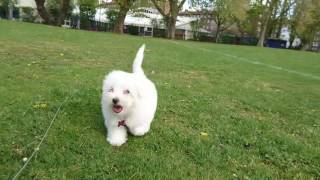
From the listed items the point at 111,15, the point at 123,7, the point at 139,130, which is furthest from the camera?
the point at 111,15

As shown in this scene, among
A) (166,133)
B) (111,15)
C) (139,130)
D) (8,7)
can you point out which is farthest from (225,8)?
(139,130)

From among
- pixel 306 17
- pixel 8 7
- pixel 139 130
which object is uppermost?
pixel 306 17

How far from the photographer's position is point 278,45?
214 feet

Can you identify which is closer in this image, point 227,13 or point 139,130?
point 139,130

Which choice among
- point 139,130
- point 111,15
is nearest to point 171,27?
point 111,15

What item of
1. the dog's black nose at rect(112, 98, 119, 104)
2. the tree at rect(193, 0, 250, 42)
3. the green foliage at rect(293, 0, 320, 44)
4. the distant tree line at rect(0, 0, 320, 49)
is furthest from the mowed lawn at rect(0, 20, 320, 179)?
the green foliage at rect(293, 0, 320, 44)

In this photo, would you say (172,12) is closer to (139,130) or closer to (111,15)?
(111,15)

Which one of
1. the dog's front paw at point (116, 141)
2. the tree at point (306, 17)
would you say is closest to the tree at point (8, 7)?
the tree at point (306, 17)

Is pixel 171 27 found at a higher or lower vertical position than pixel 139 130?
lower

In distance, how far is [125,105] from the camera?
14.8 ft

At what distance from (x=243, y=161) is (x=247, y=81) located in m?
6.91

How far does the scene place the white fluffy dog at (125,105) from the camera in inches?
176

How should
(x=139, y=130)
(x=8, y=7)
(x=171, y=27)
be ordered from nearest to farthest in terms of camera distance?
(x=139, y=130) < (x=171, y=27) < (x=8, y=7)

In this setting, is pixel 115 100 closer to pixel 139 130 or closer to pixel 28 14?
pixel 139 130
